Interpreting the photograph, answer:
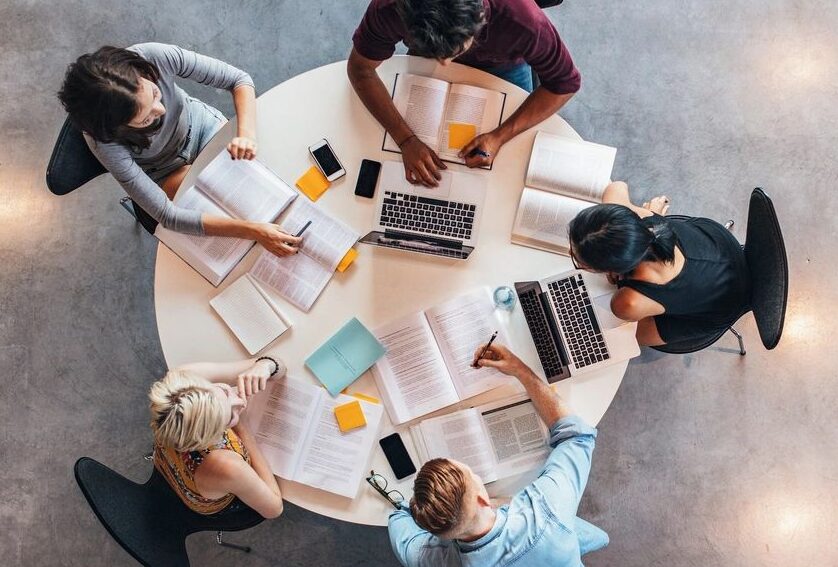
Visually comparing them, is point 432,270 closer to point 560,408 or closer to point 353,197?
point 353,197

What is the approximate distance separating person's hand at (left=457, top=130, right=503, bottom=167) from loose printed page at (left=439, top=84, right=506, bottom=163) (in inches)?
1.4

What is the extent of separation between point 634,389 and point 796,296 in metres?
Answer: 0.89

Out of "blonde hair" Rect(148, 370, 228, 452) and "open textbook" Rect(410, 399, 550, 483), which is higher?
"blonde hair" Rect(148, 370, 228, 452)

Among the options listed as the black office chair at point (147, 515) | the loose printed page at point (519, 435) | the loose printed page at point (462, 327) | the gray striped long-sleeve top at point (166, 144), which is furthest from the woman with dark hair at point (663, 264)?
the black office chair at point (147, 515)

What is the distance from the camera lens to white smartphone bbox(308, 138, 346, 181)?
6.93 ft

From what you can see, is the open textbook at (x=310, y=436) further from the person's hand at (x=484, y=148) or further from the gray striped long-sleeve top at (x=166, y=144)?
the person's hand at (x=484, y=148)

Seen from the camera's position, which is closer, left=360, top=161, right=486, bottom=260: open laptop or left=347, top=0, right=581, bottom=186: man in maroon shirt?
left=347, top=0, right=581, bottom=186: man in maroon shirt

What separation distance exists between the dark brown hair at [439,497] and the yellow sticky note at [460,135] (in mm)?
1053

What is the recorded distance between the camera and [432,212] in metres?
2.11

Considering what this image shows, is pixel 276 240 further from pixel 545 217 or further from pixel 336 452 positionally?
pixel 545 217

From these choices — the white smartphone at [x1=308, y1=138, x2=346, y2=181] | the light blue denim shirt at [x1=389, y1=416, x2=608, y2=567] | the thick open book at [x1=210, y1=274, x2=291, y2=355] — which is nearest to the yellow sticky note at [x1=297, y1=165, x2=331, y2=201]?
the white smartphone at [x1=308, y1=138, x2=346, y2=181]

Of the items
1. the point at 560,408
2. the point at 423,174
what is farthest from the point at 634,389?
the point at 423,174

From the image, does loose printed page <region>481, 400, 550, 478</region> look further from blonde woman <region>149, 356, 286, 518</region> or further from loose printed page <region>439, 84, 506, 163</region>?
loose printed page <region>439, 84, 506, 163</region>

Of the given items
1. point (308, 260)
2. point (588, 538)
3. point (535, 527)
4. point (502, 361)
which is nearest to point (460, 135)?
point (308, 260)
